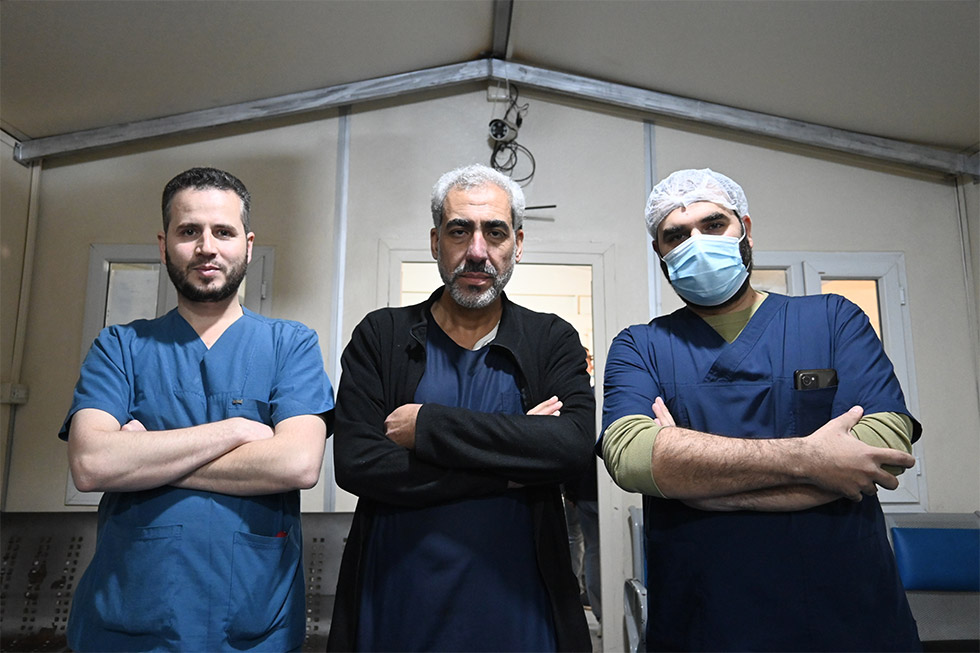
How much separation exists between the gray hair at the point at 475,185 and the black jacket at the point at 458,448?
29 cm

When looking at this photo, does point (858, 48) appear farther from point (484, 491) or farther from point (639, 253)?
point (484, 491)

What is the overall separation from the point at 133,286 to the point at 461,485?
3002 millimetres

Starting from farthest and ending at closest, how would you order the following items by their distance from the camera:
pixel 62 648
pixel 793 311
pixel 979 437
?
pixel 979 437 → pixel 62 648 → pixel 793 311

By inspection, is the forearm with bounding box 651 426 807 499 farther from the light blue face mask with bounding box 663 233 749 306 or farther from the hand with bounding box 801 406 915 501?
the light blue face mask with bounding box 663 233 749 306

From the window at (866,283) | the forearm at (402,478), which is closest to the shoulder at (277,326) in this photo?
the forearm at (402,478)

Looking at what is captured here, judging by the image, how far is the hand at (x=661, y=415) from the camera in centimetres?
140

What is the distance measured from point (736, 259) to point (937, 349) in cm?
297

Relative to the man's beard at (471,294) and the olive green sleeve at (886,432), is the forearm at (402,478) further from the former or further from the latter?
the olive green sleeve at (886,432)

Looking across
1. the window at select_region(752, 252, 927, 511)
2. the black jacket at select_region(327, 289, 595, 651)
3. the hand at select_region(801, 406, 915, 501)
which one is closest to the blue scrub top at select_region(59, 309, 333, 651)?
the black jacket at select_region(327, 289, 595, 651)

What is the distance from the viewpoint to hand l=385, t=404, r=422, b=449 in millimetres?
1348

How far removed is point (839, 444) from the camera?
4.08 feet

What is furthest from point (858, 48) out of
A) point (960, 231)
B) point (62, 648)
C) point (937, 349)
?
point (62, 648)

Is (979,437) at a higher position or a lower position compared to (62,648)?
higher

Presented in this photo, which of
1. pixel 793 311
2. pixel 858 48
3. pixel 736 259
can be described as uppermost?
pixel 858 48
